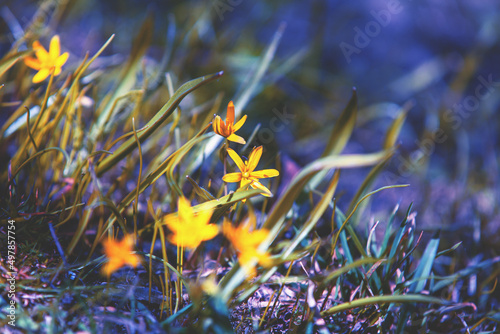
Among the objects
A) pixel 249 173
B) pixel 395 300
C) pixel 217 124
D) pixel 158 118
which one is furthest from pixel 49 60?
pixel 395 300

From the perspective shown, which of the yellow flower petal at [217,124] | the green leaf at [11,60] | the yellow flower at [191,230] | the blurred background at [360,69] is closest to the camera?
the yellow flower at [191,230]

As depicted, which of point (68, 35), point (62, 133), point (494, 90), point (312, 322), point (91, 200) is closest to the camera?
point (312, 322)

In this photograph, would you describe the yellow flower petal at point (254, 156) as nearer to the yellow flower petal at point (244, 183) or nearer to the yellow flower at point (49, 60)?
the yellow flower petal at point (244, 183)

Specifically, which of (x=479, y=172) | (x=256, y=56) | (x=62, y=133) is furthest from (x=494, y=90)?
(x=62, y=133)

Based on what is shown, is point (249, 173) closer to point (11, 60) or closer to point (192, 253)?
point (192, 253)

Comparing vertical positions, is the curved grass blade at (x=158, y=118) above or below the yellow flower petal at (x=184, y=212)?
above

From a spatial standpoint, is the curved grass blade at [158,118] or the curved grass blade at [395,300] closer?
the curved grass blade at [395,300]

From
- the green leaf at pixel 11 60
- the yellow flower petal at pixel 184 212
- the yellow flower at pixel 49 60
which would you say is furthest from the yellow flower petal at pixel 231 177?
the green leaf at pixel 11 60

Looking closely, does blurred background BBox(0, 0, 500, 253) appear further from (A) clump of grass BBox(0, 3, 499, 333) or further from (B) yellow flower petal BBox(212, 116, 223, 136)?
(B) yellow flower petal BBox(212, 116, 223, 136)

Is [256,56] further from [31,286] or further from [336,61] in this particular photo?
[31,286]
